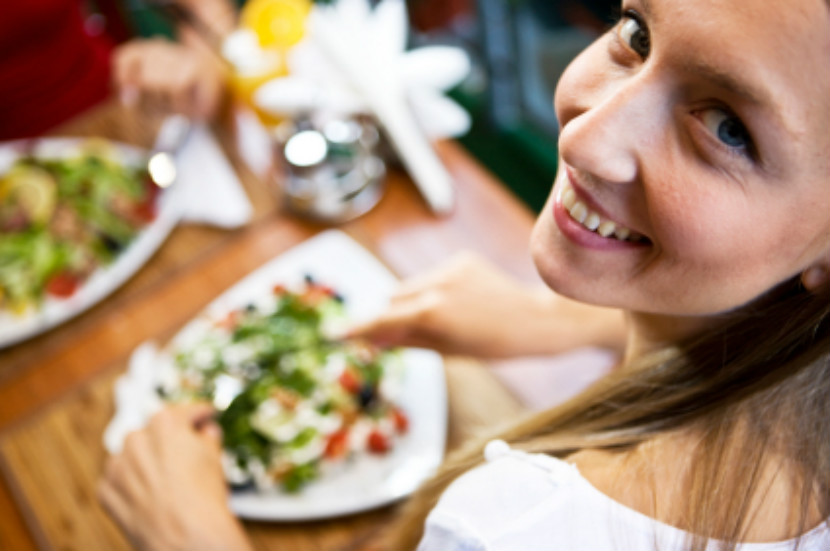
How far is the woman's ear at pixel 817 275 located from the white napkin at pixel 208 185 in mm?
1006

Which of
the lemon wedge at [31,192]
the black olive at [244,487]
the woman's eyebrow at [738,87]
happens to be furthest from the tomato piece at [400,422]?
the lemon wedge at [31,192]

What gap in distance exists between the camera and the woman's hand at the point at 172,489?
92 cm

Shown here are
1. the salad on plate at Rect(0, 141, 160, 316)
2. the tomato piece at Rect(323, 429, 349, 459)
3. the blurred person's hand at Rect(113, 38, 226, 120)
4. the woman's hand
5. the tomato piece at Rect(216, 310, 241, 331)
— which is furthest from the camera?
the blurred person's hand at Rect(113, 38, 226, 120)

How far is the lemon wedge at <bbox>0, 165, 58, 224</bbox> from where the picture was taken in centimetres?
137

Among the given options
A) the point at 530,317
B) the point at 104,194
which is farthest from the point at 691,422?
the point at 104,194

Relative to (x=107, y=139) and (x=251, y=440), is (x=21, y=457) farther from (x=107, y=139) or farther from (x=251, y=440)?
(x=107, y=139)

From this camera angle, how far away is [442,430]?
3.49ft

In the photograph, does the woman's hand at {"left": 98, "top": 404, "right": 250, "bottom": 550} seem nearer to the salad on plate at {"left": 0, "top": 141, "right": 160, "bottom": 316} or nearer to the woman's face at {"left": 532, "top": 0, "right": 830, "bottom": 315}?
the salad on plate at {"left": 0, "top": 141, "right": 160, "bottom": 316}

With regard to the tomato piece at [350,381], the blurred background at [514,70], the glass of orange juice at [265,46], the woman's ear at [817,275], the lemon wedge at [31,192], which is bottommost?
the blurred background at [514,70]

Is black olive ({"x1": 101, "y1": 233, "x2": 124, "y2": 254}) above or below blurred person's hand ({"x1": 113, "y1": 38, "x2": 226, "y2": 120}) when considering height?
below

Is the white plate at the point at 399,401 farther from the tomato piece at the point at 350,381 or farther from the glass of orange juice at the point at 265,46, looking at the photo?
the glass of orange juice at the point at 265,46

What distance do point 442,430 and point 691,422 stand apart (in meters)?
0.45

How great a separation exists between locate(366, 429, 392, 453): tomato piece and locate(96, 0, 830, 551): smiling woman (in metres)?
0.22

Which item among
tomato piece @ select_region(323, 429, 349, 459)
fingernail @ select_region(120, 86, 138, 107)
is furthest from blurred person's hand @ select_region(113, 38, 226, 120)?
tomato piece @ select_region(323, 429, 349, 459)
